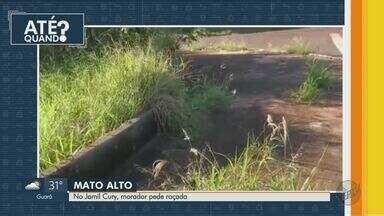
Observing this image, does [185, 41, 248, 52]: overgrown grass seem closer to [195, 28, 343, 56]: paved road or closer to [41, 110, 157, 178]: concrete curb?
[195, 28, 343, 56]: paved road

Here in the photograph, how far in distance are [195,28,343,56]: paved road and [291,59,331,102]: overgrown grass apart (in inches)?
4.0

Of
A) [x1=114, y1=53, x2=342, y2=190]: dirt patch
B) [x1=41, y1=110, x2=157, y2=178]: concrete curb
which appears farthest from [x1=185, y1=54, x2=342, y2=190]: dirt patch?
[x1=41, y1=110, x2=157, y2=178]: concrete curb

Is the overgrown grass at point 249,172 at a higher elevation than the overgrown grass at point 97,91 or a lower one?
lower

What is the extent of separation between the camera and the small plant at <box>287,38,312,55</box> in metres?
7.67

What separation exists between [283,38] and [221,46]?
43 centimetres

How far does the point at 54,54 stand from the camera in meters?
7.68

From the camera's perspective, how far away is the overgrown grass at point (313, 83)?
7.68 meters

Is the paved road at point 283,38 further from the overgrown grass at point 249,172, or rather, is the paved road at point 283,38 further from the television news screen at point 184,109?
the overgrown grass at point 249,172

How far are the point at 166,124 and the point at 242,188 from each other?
68cm

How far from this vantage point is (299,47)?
25.3 feet

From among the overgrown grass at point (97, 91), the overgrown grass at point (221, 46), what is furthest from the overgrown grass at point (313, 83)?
the overgrown grass at point (97, 91)
